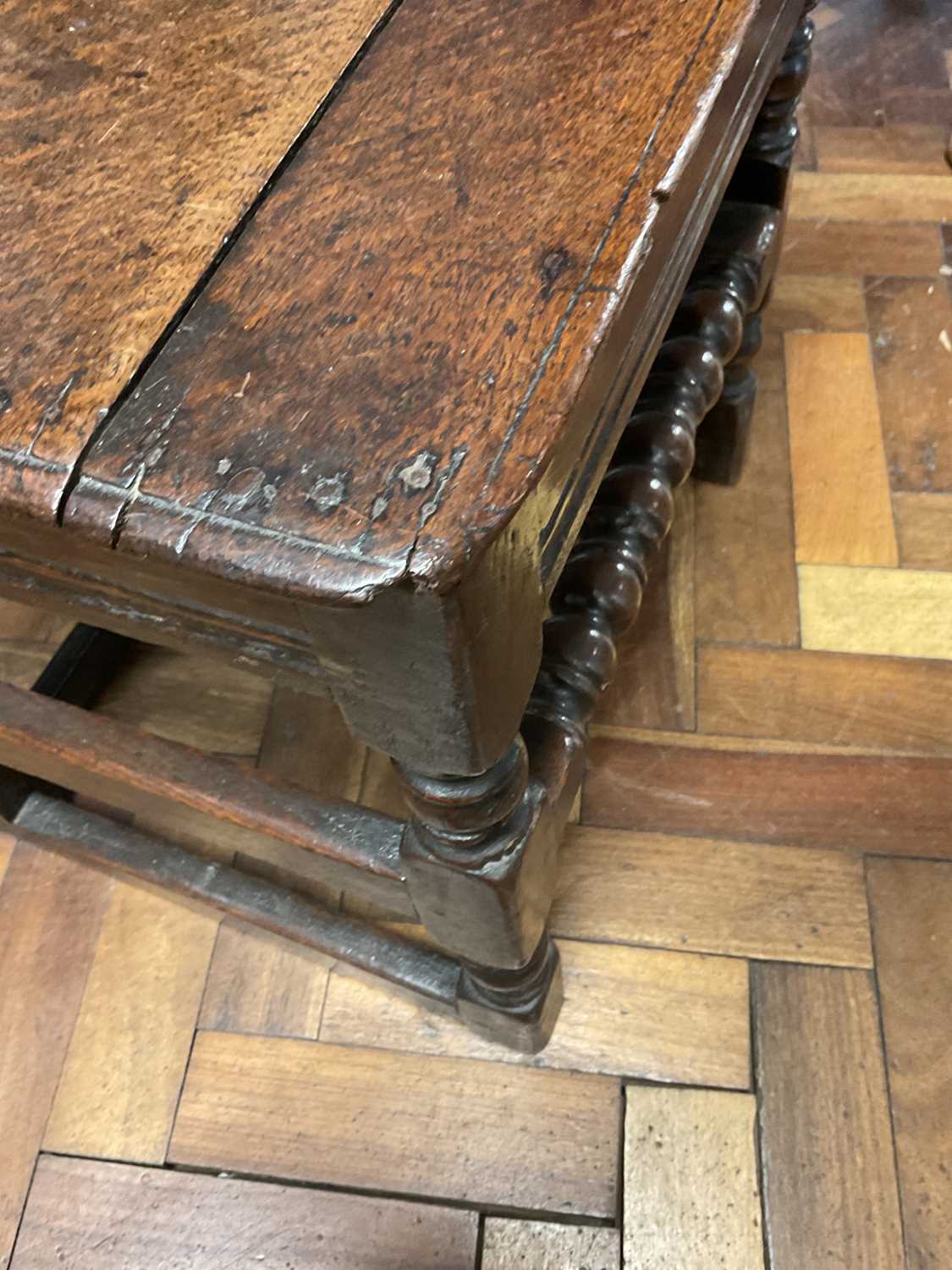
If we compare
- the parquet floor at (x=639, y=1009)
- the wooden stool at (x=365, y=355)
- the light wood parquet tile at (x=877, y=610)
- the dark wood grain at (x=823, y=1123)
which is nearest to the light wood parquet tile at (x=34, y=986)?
the parquet floor at (x=639, y=1009)

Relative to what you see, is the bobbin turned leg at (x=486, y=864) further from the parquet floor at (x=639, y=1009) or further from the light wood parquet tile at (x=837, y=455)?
the light wood parquet tile at (x=837, y=455)

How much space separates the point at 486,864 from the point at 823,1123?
0.39 meters

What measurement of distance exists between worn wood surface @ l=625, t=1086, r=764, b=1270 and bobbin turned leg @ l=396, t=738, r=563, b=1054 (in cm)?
16

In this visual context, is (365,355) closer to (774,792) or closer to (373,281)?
(373,281)

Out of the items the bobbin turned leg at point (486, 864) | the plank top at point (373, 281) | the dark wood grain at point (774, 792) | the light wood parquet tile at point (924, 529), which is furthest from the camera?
the light wood parquet tile at point (924, 529)

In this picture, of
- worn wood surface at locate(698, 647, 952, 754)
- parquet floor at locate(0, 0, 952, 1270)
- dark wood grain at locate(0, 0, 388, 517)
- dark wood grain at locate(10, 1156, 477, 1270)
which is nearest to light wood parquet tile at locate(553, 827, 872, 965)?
parquet floor at locate(0, 0, 952, 1270)

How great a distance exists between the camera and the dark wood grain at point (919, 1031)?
64 cm

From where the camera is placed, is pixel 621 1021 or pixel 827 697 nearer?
pixel 621 1021

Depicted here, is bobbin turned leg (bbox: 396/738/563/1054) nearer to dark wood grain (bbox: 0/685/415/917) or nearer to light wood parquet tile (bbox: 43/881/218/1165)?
dark wood grain (bbox: 0/685/415/917)

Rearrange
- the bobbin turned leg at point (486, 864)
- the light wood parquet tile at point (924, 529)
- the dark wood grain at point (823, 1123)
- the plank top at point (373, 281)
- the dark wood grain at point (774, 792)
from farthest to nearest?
the light wood parquet tile at point (924, 529) → the dark wood grain at point (774, 792) → the dark wood grain at point (823, 1123) → the bobbin turned leg at point (486, 864) → the plank top at point (373, 281)

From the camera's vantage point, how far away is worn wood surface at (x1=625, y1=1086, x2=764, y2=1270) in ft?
2.11

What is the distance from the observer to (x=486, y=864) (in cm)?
44

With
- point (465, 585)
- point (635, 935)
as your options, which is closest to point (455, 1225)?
point (635, 935)

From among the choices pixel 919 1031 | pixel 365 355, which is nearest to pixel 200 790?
pixel 365 355
